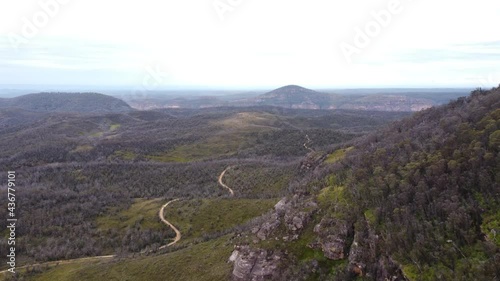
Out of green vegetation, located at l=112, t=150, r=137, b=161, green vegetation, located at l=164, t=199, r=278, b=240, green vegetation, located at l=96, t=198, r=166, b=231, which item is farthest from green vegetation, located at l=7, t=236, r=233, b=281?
green vegetation, located at l=112, t=150, r=137, b=161

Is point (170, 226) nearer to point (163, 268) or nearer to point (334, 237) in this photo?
point (163, 268)

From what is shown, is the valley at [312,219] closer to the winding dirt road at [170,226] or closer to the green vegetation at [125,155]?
the winding dirt road at [170,226]

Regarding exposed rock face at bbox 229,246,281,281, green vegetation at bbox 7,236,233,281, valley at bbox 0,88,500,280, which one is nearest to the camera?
valley at bbox 0,88,500,280

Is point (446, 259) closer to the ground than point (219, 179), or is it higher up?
higher up

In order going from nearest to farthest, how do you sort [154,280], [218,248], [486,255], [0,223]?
[486,255] → [154,280] → [218,248] → [0,223]

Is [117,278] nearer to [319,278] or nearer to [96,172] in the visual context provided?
[319,278]

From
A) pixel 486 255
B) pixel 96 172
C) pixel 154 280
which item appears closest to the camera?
pixel 486 255

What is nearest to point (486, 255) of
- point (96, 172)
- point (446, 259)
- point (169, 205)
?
point (446, 259)

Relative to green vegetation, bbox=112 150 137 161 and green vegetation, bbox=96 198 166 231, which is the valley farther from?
green vegetation, bbox=112 150 137 161
